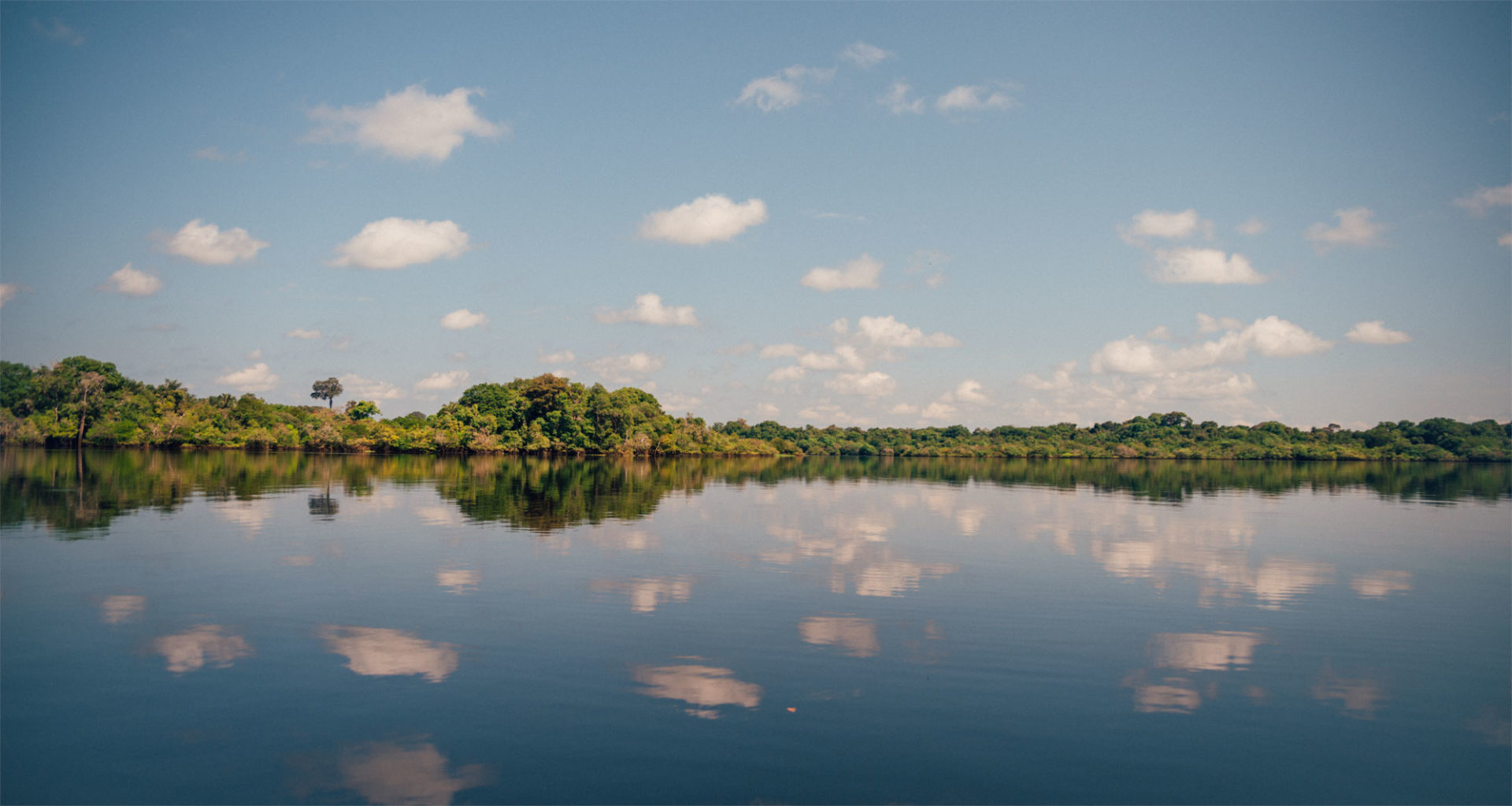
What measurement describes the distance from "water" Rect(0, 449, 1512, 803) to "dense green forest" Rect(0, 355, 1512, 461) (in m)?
96.7

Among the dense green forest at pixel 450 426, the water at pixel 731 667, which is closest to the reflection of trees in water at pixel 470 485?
the water at pixel 731 667

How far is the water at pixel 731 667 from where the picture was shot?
863 centimetres

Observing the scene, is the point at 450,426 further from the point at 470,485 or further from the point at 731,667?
the point at 731,667

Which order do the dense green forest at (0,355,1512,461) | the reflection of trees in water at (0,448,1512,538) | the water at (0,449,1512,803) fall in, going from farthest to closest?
1. the dense green forest at (0,355,1512,461)
2. the reflection of trees in water at (0,448,1512,538)
3. the water at (0,449,1512,803)

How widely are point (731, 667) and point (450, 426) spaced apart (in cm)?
11914

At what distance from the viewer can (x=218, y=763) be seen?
339 inches

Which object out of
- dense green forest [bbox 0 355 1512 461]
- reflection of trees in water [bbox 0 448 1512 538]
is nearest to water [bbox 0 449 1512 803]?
reflection of trees in water [bbox 0 448 1512 538]

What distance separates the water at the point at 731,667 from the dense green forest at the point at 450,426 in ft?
317

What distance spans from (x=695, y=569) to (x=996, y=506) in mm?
27016

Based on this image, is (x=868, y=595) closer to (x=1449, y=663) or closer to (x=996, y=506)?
(x=1449, y=663)

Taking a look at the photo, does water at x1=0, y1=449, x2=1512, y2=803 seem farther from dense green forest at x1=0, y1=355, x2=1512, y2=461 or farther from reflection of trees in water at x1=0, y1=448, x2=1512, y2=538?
dense green forest at x1=0, y1=355, x2=1512, y2=461

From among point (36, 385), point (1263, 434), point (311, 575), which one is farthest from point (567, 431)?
point (1263, 434)

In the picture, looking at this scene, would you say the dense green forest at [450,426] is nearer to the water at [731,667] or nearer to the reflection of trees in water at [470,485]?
the reflection of trees in water at [470,485]

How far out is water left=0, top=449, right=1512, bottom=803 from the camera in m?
8.63
